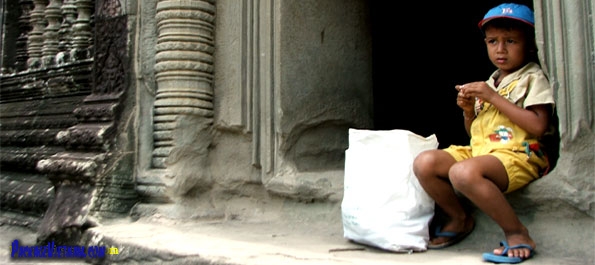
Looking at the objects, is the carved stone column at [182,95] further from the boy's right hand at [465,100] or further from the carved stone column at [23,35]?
the carved stone column at [23,35]

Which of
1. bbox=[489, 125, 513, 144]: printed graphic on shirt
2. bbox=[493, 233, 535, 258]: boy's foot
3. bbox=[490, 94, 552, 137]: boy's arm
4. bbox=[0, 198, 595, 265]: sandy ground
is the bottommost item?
bbox=[0, 198, 595, 265]: sandy ground

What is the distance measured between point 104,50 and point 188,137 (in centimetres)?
83

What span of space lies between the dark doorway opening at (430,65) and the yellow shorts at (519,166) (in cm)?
240

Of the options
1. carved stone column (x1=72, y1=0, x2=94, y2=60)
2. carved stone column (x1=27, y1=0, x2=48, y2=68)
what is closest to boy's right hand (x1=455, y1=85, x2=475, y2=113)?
carved stone column (x1=72, y1=0, x2=94, y2=60)

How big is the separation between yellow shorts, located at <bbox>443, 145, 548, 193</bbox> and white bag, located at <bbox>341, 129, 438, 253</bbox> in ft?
1.08

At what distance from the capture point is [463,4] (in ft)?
16.5

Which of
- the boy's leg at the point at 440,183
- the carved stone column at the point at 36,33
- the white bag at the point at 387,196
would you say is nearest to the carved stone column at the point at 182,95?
the white bag at the point at 387,196

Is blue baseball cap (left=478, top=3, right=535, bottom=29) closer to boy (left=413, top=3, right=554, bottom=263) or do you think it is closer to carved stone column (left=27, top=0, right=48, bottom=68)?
boy (left=413, top=3, right=554, bottom=263)

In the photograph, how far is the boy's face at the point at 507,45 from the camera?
8.07 ft

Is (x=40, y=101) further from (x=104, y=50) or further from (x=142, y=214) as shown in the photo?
(x=142, y=214)

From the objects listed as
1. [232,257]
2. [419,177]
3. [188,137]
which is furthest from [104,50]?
[419,177]

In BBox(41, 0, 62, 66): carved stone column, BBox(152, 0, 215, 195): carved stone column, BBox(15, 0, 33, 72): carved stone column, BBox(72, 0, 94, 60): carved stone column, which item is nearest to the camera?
BBox(152, 0, 215, 195): carved stone column

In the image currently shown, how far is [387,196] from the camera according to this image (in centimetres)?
244

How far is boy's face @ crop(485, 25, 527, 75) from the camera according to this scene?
2.46 m
